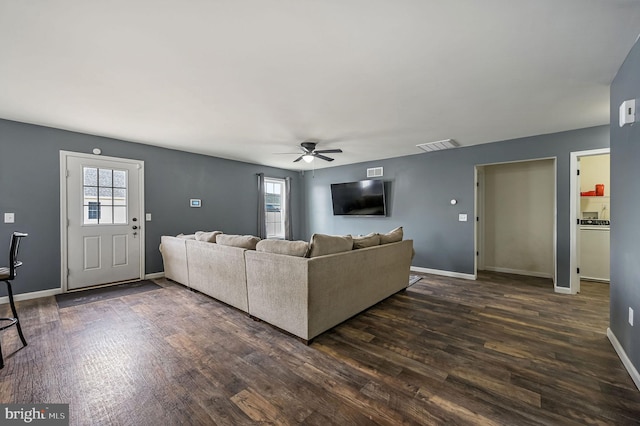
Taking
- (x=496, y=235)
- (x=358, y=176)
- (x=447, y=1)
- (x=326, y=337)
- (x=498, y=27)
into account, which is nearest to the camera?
(x=447, y=1)

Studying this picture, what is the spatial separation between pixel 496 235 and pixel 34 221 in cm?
783

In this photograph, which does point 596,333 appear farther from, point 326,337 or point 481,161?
point 481,161

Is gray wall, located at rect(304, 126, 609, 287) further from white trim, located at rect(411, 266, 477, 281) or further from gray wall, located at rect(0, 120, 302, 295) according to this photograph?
gray wall, located at rect(0, 120, 302, 295)

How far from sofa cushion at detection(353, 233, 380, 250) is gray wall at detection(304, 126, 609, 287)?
7.35 ft

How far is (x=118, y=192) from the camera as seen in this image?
438cm

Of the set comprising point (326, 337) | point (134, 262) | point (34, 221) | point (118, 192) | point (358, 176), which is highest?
point (358, 176)

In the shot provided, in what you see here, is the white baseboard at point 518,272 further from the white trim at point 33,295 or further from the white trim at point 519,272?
the white trim at point 33,295

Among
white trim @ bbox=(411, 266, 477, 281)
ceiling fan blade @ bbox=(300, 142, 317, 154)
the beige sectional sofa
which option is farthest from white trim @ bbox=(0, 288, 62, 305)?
white trim @ bbox=(411, 266, 477, 281)

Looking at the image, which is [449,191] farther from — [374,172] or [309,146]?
[309,146]

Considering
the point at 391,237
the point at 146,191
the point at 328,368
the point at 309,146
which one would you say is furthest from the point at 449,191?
the point at 146,191

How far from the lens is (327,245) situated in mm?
2684

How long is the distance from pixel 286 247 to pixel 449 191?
371 cm

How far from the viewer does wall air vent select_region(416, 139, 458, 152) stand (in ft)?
14.8

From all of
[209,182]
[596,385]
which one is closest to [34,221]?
[209,182]
